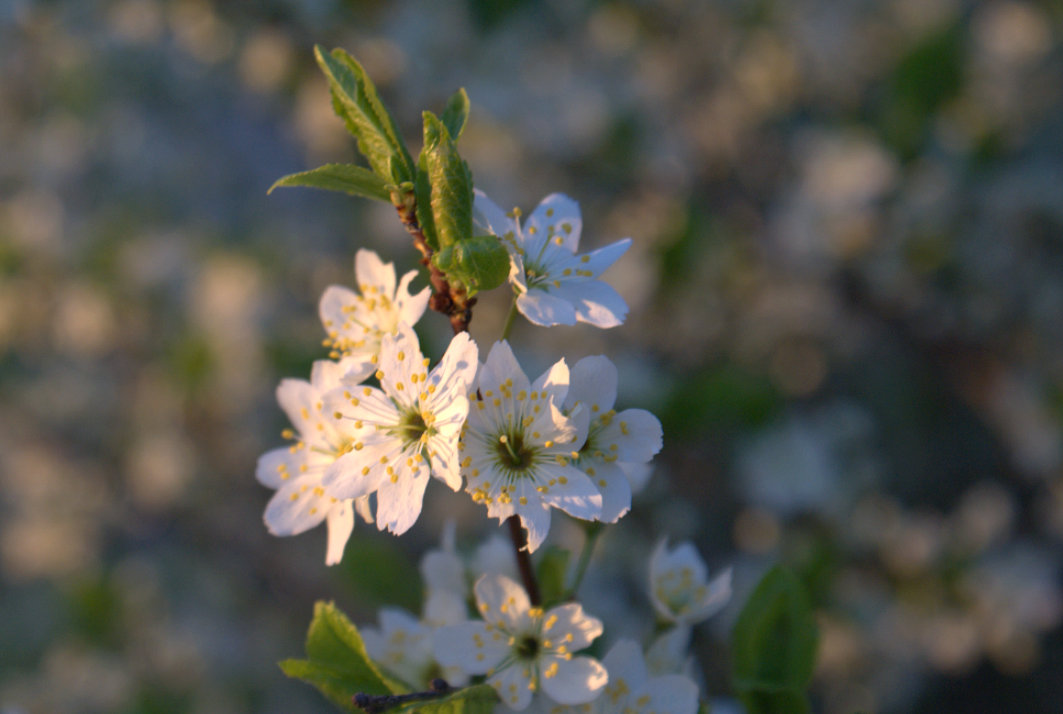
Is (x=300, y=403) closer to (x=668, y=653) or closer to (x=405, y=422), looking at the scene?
(x=405, y=422)

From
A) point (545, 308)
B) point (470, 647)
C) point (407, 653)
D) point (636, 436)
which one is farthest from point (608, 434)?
point (407, 653)

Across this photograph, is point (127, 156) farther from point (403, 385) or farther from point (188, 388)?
point (403, 385)

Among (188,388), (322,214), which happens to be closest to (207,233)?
(322,214)

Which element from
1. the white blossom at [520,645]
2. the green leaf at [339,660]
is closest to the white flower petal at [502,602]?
the white blossom at [520,645]

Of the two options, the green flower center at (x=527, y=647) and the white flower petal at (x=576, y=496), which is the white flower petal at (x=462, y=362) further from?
the green flower center at (x=527, y=647)

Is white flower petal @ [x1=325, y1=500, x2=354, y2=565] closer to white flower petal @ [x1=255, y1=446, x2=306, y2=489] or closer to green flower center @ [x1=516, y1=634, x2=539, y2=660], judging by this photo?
white flower petal @ [x1=255, y1=446, x2=306, y2=489]

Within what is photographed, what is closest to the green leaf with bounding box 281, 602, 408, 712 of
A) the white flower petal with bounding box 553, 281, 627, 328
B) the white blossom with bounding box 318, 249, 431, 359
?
the white blossom with bounding box 318, 249, 431, 359
